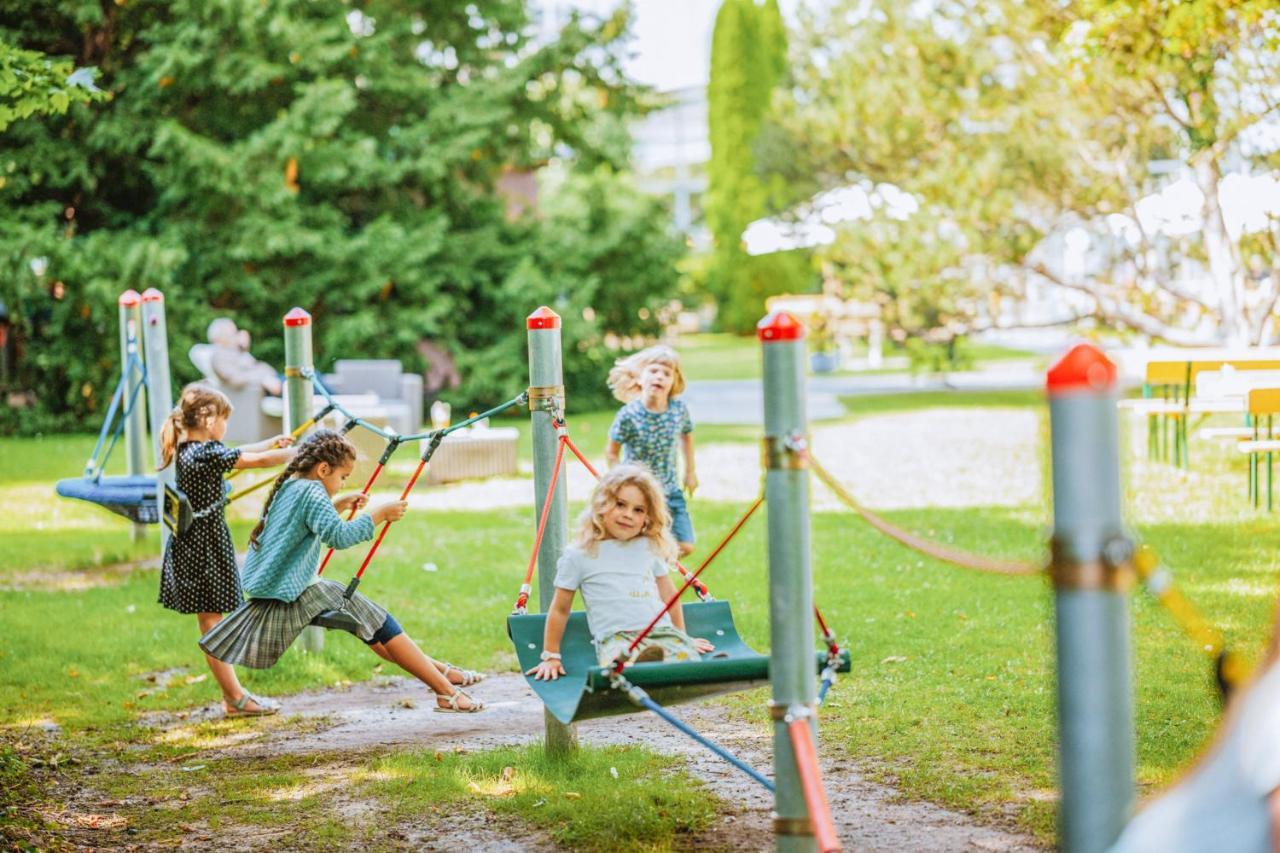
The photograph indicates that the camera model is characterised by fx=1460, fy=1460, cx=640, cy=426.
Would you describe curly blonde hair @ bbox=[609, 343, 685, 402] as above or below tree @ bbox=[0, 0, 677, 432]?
below

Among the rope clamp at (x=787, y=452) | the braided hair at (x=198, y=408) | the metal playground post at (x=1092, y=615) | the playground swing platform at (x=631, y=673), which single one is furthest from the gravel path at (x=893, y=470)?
the metal playground post at (x=1092, y=615)

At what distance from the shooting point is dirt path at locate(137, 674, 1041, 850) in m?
4.51

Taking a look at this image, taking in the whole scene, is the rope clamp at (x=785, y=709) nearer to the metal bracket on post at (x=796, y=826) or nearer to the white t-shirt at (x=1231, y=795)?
the metal bracket on post at (x=796, y=826)

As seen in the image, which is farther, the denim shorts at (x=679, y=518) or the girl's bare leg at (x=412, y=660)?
the denim shorts at (x=679, y=518)

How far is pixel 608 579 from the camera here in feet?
16.8

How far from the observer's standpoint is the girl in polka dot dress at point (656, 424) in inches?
289

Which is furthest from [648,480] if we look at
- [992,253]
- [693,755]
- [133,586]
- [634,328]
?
[634,328]

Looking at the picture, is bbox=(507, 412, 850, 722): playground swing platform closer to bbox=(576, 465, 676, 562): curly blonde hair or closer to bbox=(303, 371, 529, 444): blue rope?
bbox=(576, 465, 676, 562): curly blonde hair

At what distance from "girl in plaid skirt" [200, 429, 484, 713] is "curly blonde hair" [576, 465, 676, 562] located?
0.94m

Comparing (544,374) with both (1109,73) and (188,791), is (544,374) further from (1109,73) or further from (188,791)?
(1109,73)

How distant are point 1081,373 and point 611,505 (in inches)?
115

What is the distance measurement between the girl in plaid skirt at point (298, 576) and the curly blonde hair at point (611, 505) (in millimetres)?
938

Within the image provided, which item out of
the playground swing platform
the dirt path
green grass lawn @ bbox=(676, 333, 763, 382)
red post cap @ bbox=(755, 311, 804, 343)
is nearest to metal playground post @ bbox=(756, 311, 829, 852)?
red post cap @ bbox=(755, 311, 804, 343)

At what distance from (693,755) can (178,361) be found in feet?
50.5
